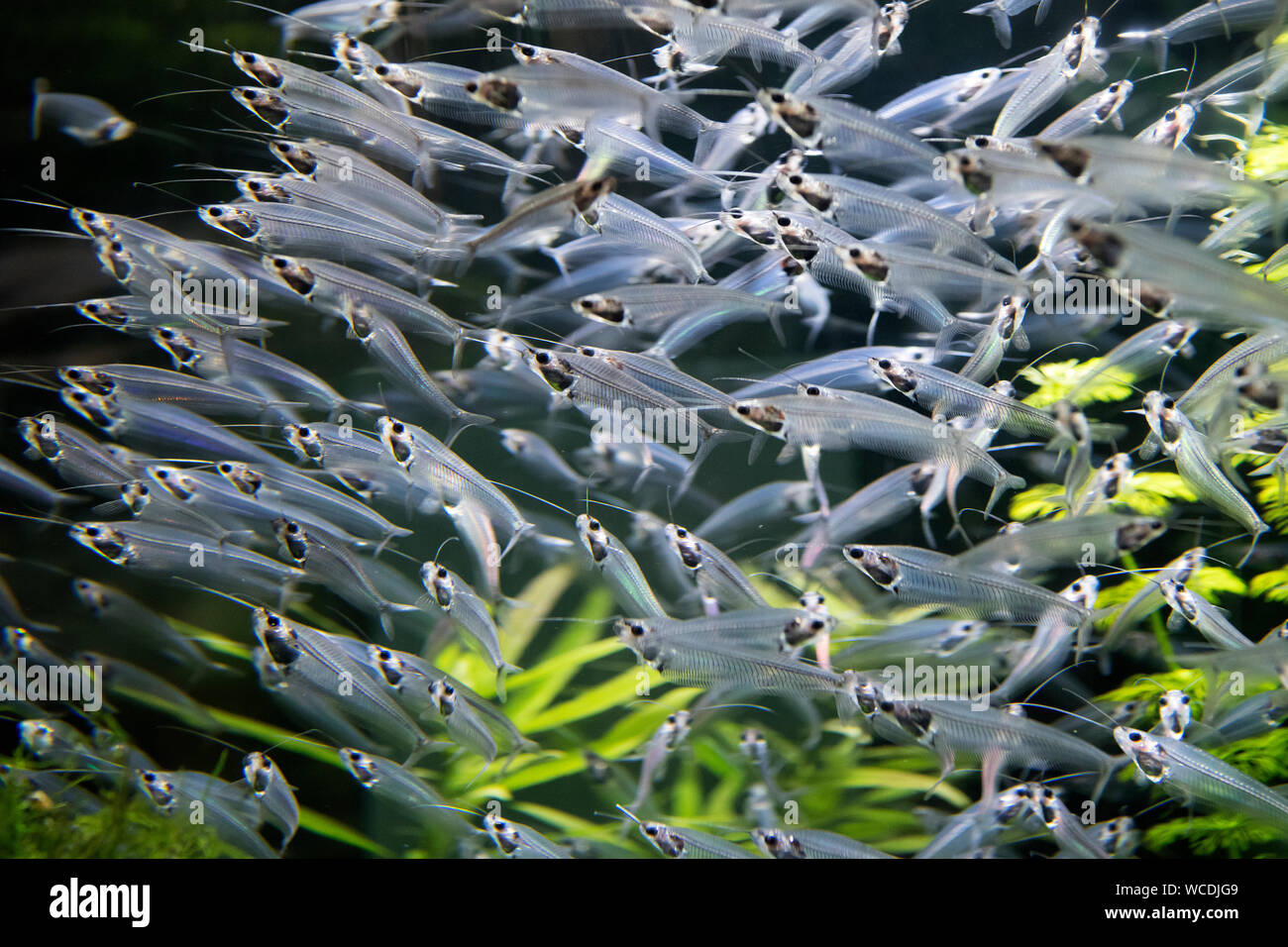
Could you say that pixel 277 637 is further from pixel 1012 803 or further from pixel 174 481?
pixel 1012 803

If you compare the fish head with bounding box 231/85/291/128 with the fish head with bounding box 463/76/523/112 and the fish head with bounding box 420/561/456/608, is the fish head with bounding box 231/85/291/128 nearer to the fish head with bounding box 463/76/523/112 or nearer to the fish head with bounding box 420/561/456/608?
the fish head with bounding box 463/76/523/112

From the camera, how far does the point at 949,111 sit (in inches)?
101

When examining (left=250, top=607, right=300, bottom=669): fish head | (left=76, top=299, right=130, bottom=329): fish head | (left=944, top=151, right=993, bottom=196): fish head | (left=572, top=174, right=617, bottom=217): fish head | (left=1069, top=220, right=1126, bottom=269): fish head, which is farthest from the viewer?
(left=76, top=299, right=130, bottom=329): fish head

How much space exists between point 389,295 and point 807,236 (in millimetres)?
1373

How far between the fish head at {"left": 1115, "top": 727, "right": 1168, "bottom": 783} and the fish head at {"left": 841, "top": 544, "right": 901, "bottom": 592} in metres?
0.87

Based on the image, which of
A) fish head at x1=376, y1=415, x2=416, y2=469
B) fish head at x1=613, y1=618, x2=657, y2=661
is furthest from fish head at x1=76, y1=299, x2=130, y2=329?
fish head at x1=613, y1=618, x2=657, y2=661

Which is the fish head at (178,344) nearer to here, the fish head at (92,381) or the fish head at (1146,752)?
the fish head at (92,381)

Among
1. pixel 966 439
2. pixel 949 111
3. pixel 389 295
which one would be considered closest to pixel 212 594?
pixel 389 295

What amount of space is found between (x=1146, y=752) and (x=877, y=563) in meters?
1.02

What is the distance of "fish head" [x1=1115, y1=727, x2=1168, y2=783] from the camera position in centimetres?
225

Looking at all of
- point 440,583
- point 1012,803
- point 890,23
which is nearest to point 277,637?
point 440,583

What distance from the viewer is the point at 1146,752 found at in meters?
2.26
